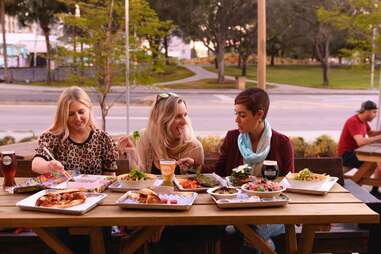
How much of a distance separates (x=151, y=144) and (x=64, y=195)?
99 cm

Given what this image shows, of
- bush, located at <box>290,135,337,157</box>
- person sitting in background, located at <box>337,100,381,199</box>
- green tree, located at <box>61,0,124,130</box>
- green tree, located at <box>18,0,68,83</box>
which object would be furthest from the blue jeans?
green tree, located at <box>18,0,68,83</box>

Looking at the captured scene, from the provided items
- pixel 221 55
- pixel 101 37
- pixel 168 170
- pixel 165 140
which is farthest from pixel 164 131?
pixel 221 55

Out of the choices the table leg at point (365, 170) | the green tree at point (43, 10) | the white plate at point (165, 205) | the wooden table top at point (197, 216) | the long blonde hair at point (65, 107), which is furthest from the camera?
the green tree at point (43, 10)

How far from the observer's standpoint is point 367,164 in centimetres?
577

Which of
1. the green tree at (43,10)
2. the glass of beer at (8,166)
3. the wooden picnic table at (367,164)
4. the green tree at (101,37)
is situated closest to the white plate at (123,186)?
the glass of beer at (8,166)

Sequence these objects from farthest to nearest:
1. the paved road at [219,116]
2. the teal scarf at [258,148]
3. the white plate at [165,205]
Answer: the paved road at [219,116] → the teal scarf at [258,148] → the white plate at [165,205]

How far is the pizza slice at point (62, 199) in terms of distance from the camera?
2.53 meters

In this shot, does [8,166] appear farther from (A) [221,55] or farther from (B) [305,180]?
(A) [221,55]

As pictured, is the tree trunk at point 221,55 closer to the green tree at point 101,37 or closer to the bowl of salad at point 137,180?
the green tree at point 101,37

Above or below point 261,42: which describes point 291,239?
below

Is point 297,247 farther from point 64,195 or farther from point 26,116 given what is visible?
point 26,116

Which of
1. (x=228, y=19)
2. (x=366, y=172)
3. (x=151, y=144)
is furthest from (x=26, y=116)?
(x=228, y=19)

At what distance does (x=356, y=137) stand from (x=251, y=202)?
3.82 metres

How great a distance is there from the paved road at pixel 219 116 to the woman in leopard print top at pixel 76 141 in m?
6.85
